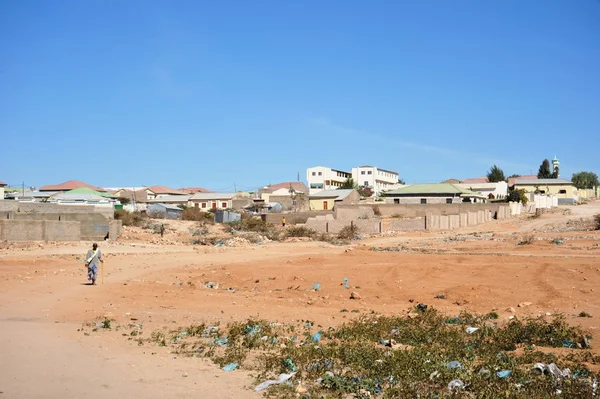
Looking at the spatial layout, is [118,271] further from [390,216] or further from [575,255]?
[390,216]

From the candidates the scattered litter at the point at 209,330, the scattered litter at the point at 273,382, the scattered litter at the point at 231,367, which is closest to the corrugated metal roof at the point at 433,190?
the scattered litter at the point at 209,330

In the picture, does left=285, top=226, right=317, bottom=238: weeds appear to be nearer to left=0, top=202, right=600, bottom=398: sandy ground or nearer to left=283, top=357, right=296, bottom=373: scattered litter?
left=0, top=202, right=600, bottom=398: sandy ground

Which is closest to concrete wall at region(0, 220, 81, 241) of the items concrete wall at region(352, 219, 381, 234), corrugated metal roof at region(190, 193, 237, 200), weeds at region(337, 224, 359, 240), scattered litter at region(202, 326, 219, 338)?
weeds at region(337, 224, 359, 240)

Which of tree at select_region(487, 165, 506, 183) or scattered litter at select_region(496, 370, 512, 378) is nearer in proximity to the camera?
scattered litter at select_region(496, 370, 512, 378)

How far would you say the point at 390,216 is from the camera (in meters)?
54.9

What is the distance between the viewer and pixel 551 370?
27.0 feet

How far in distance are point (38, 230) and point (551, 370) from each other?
90.3 ft

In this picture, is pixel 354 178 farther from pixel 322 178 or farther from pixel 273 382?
pixel 273 382

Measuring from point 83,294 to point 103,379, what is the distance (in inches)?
339

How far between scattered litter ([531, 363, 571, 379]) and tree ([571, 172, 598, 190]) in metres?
122

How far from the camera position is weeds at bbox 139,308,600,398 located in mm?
7773

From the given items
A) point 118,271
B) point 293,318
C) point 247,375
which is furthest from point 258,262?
point 247,375

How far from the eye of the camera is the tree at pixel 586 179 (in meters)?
121

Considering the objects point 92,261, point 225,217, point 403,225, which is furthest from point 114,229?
point 403,225
